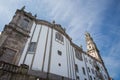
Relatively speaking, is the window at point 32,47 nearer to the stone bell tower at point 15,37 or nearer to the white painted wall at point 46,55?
the white painted wall at point 46,55

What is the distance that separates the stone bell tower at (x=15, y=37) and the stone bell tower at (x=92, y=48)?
30898 mm

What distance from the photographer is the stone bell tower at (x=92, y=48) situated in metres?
39.8

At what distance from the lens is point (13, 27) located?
51.5 feet

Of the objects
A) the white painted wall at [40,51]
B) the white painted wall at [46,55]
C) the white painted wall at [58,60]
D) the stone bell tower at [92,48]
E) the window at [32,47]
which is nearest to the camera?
the white painted wall at [40,51]

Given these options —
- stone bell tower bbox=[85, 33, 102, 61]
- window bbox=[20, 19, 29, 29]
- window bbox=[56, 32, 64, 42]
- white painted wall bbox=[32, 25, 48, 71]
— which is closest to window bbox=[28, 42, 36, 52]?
white painted wall bbox=[32, 25, 48, 71]

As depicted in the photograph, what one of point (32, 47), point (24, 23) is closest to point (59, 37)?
point (32, 47)

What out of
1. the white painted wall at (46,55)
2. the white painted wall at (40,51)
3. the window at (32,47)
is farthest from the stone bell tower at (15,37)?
the white painted wall at (40,51)

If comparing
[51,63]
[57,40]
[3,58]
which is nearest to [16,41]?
[3,58]

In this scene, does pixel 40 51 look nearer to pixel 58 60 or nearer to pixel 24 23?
pixel 58 60

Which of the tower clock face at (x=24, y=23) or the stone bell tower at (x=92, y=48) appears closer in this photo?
the tower clock face at (x=24, y=23)

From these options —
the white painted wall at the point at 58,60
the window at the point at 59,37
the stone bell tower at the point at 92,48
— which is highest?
the stone bell tower at the point at 92,48

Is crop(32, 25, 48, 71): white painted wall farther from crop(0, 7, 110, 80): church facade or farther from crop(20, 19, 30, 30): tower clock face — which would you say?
crop(20, 19, 30, 30): tower clock face

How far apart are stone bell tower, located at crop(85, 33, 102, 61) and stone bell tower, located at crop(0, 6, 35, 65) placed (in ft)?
101

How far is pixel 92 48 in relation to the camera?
42.5 m
